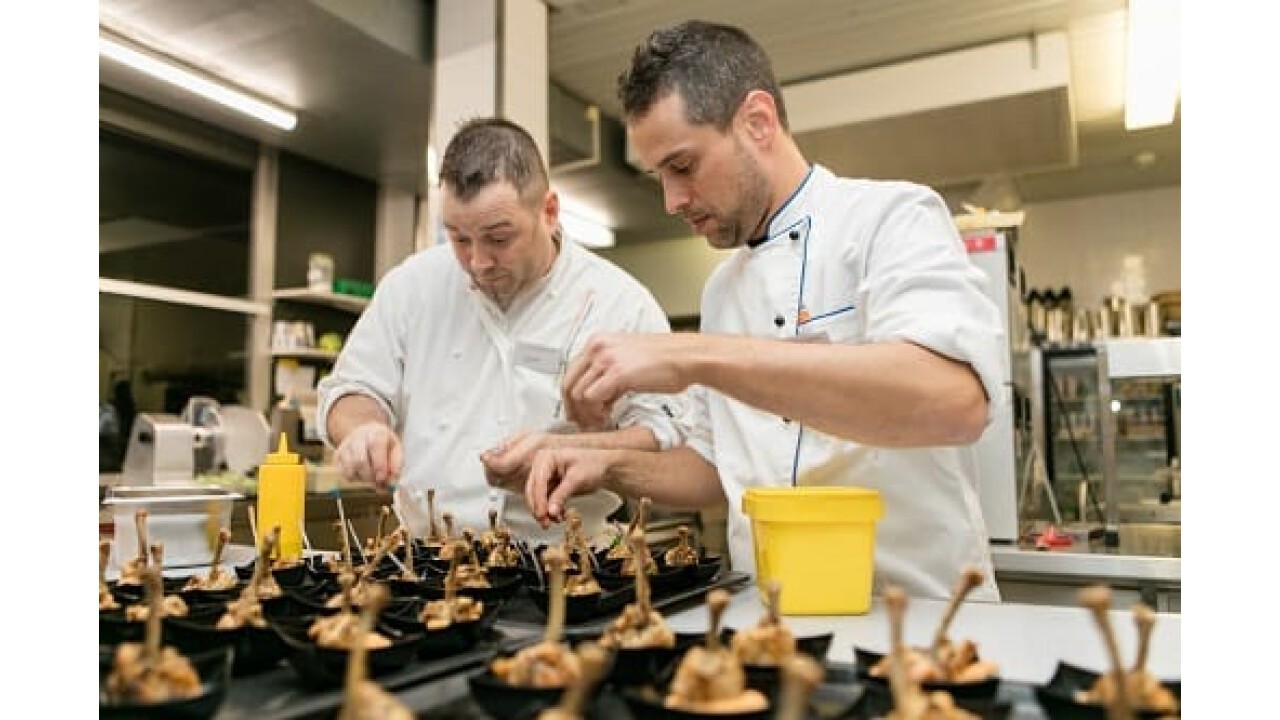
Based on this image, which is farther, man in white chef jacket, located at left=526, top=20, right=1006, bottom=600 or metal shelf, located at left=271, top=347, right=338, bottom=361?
metal shelf, located at left=271, top=347, right=338, bottom=361

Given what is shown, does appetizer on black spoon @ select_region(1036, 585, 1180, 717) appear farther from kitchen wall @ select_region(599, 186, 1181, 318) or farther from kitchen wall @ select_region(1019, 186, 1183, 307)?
kitchen wall @ select_region(599, 186, 1181, 318)

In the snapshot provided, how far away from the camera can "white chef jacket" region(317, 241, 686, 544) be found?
7.26 ft

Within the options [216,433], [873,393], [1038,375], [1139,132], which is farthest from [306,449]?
[1139,132]

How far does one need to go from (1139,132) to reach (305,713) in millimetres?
6347

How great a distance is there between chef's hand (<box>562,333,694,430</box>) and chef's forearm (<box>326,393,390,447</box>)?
3.22 feet

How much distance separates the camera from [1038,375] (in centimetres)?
420

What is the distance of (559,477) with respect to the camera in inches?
66.1

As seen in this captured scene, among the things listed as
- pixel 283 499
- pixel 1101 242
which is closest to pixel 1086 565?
pixel 283 499

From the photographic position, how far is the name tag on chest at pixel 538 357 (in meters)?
2.27

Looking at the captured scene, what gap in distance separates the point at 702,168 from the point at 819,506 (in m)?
0.66

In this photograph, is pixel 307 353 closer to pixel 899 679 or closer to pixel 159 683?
pixel 159 683

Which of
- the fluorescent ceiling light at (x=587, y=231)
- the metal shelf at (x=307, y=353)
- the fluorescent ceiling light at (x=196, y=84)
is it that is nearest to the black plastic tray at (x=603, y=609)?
the fluorescent ceiling light at (x=196, y=84)

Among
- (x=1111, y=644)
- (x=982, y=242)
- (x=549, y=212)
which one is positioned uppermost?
(x=982, y=242)

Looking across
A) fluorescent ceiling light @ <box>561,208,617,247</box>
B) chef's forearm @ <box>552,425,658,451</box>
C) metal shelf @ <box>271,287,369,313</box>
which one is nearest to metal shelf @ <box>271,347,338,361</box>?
metal shelf @ <box>271,287,369,313</box>
